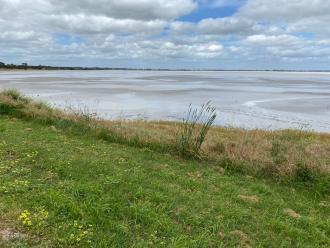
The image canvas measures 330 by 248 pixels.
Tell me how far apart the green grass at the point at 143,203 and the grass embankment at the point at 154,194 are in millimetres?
16

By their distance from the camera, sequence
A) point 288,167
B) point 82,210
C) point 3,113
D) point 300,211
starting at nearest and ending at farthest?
point 82,210 → point 300,211 → point 288,167 → point 3,113

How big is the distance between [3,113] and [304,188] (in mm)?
11101

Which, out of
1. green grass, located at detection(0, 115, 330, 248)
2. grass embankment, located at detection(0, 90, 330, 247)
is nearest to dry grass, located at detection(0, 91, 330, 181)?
grass embankment, located at detection(0, 90, 330, 247)

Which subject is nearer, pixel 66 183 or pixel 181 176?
pixel 66 183

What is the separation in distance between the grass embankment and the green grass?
0.02 meters

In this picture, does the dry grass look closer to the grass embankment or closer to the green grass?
the grass embankment

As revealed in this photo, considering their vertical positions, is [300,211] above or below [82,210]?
below

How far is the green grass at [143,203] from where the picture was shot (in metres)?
4.73

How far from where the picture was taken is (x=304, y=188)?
25.3ft

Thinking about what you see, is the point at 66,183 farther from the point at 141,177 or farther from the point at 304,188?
the point at 304,188

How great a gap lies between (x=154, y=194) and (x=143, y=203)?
0.42 m

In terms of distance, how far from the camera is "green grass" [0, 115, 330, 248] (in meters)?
4.73

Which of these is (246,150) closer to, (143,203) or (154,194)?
(154,194)

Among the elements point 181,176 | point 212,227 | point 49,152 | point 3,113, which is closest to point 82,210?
point 212,227
